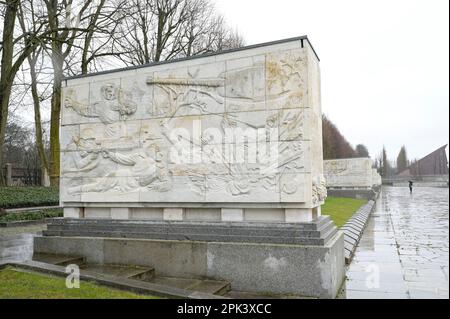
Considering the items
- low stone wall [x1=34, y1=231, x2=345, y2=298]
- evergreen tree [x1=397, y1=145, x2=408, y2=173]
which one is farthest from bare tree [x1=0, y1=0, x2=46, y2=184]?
evergreen tree [x1=397, y1=145, x2=408, y2=173]

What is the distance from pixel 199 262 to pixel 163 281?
70 cm

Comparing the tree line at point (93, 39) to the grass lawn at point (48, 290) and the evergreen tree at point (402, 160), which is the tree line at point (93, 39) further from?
the evergreen tree at point (402, 160)

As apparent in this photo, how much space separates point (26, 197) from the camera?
1775cm

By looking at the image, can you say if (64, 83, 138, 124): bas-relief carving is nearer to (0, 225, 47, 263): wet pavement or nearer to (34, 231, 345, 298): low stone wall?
(34, 231, 345, 298): low stone wall

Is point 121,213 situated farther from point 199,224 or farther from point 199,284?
point 199,284

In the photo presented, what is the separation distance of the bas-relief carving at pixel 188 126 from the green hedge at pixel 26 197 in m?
10.5

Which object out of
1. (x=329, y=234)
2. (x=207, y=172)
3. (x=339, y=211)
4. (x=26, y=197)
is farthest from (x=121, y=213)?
(x=339, y=211)

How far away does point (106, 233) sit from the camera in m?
7.58

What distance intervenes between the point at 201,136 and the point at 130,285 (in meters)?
2.85

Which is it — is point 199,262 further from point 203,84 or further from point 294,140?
point 203,84

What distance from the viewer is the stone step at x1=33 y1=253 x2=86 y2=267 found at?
714cm

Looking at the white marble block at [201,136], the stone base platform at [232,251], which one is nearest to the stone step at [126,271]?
the stone base platform at [232,251]
